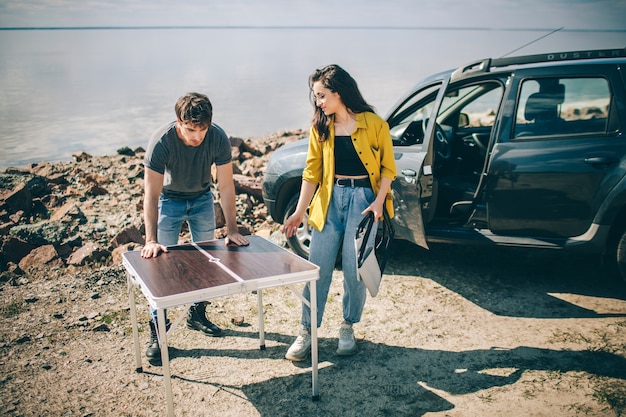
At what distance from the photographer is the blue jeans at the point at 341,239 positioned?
3.78 metres

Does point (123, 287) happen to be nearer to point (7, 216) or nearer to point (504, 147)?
point (7, 216)

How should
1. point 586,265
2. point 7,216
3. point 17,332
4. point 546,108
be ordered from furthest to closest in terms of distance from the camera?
point 7,216 < point 586,265 < point 546,108 < point 17,332

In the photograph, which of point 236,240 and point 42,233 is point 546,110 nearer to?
point 236,240

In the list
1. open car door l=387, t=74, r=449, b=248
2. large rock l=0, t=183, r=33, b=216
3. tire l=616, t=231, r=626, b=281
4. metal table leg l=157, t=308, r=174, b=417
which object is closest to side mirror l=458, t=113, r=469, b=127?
open car door l=387, t=74, r=449, b=248

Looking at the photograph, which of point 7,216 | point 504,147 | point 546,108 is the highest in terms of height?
point 546,108

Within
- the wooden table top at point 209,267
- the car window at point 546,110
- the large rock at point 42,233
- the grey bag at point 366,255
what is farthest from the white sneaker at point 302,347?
the large rock at point 42,233

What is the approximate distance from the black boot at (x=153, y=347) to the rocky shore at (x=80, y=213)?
199cm

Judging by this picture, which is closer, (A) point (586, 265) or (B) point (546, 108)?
(B) point (546, 108)

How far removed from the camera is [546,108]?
4770 millimetres

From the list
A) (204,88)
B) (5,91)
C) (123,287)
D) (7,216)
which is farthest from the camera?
(204,88)

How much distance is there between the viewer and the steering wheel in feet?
18.7

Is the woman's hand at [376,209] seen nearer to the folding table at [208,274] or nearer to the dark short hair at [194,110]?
the folding table at [208,274]

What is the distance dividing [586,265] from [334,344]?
298cm

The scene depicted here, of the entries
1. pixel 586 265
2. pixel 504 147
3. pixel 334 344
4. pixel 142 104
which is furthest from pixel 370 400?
pixel 142 104
